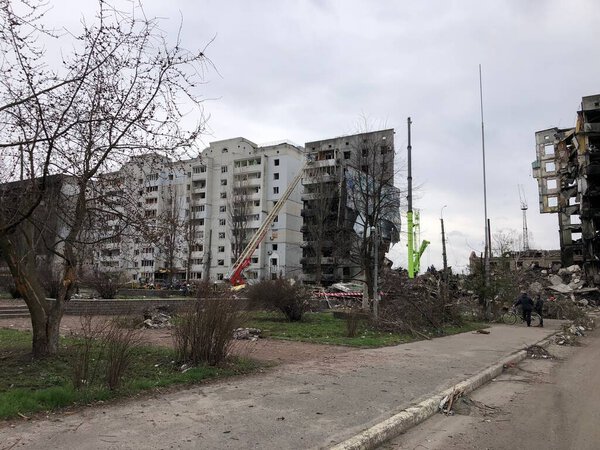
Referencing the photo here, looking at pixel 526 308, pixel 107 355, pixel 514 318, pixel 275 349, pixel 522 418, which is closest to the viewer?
pixel 522 418

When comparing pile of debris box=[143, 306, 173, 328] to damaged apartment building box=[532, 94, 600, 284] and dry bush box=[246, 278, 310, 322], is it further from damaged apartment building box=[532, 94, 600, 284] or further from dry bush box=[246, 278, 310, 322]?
damaged apartment building box=[532, 94, 600, 284]

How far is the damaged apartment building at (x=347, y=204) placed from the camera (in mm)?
31000

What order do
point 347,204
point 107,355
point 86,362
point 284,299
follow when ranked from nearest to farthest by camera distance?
point 86,362, point 107,355, point 284,299, point 347,204

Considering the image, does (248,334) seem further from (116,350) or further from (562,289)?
(562,289)

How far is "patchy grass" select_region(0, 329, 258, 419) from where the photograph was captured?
6207mm

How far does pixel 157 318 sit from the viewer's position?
774 inches

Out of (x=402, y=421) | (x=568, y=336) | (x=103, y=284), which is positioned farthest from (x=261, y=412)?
(x=103, y=284)

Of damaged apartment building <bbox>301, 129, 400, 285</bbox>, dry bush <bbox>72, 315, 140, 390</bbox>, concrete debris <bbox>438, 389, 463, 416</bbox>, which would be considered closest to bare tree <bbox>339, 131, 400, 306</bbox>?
damaged apartment building <bbox>301, 129, 400, 285</bbox>

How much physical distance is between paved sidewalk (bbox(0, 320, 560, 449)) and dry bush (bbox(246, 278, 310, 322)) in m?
11.3

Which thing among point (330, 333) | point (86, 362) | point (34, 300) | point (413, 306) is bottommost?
point (330, 333)

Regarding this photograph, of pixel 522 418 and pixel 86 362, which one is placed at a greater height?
pixel 86 362

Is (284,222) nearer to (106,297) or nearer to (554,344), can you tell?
(106,297)

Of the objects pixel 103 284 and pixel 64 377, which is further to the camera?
pixel 103 284

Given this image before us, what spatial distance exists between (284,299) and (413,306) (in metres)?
5.60
